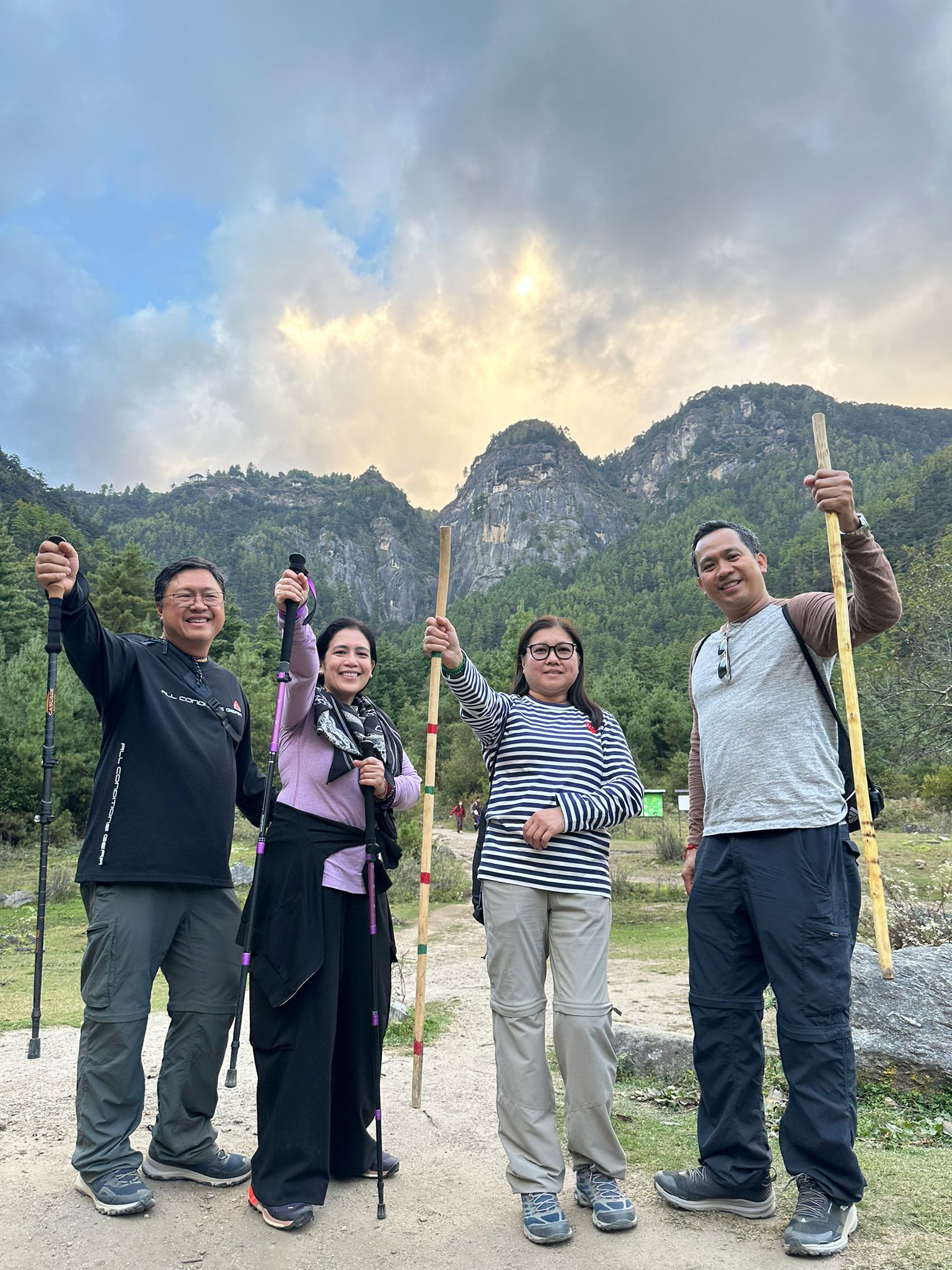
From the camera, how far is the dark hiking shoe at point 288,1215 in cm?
284

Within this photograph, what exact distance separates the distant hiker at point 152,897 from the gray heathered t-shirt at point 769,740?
6.96ft

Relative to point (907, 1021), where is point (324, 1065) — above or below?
above

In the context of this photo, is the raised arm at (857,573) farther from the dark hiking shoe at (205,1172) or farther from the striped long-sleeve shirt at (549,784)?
the dark hiking shoe at (205,1172)

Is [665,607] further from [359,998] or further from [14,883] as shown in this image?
[359,998]

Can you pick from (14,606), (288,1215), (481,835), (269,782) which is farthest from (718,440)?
(288,1215)

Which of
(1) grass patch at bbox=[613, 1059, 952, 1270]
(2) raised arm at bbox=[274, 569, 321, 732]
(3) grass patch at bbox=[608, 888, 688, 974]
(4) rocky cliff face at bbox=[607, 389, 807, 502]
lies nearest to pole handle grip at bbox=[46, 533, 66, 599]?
(2) raised arm at bbox=[274, 569, 321, 732]

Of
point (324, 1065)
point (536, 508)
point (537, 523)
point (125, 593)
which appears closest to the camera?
point (324, 1065)

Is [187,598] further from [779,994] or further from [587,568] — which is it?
[587,568]

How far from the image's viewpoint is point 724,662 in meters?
3.29

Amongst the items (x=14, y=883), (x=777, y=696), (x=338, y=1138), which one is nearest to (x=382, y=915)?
(x=338, y=1138)

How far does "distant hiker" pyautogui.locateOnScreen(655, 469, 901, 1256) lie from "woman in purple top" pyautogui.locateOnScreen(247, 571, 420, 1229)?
4.15 feet

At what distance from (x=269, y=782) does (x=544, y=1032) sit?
55.7 inches

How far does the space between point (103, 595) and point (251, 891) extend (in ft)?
111

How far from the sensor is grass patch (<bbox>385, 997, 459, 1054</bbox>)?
5.62m
